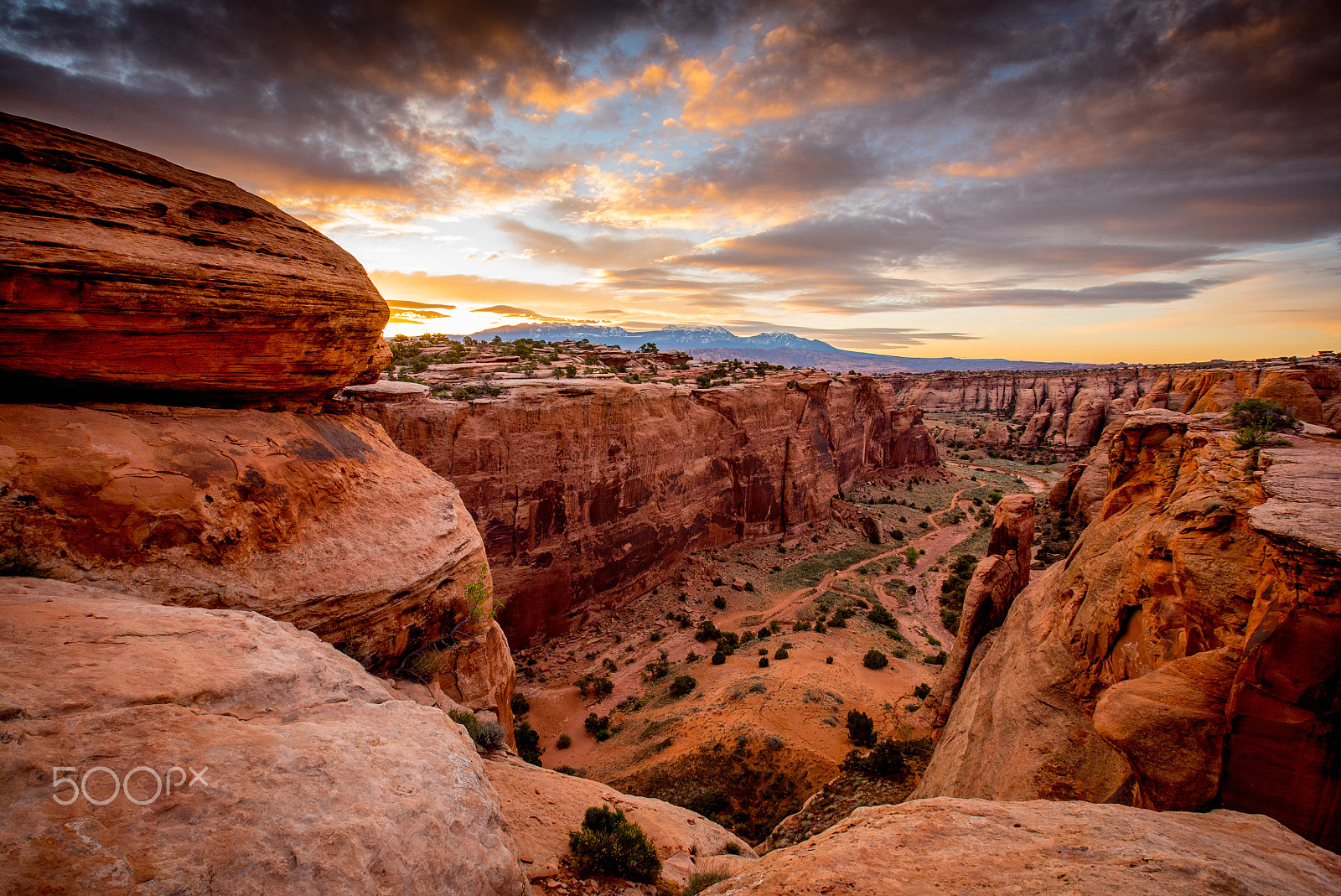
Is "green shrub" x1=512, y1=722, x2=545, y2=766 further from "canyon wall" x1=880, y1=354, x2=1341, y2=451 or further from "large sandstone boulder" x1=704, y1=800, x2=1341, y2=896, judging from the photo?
"canyon wall" x1=880, y1=354, x2=1341, y2=451

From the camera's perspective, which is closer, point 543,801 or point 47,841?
point 47,841

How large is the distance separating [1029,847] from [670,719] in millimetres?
15097

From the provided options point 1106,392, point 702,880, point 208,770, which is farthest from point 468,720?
point 1106,392

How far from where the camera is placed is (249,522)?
9.28m

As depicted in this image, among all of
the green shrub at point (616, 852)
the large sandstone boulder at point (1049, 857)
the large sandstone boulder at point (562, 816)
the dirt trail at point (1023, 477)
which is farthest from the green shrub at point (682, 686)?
the dirt trail at point (1023, 477)

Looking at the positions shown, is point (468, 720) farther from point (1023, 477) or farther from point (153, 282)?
point (1023, 477)

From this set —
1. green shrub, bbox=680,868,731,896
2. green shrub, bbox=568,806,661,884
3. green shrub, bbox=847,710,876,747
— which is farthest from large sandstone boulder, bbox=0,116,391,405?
green shrub, bbox=847,710,876,747

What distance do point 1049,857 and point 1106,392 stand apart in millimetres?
89795

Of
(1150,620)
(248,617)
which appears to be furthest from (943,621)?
(248,617)

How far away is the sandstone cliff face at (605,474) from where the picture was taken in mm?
22156

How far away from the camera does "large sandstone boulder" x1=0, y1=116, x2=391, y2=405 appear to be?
310 inches

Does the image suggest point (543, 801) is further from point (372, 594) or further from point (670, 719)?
point (670, 719)

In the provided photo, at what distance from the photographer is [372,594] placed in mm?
10047

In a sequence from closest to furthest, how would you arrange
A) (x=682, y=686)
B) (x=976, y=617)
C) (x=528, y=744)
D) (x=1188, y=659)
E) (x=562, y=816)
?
(x=1188, y=659) < (x=562, y=816) < (x=976, y=617) < (x=528, y=744) < (x=682, y=686)
